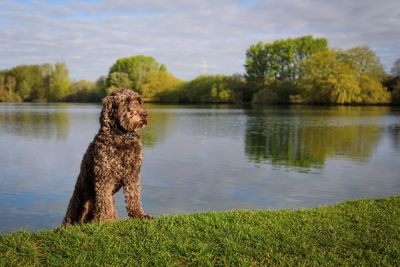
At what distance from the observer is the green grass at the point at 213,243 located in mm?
5082

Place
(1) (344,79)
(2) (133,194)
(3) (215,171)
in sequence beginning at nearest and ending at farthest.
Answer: (2) (133,194)
(3) (215,171)
(1) (344,79)

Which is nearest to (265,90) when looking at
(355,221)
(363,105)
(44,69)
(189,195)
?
(363,105)

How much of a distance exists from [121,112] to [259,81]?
85.2 m

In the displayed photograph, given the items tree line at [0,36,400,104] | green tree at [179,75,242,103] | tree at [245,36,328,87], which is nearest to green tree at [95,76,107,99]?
tree line at [0,36,400,104]

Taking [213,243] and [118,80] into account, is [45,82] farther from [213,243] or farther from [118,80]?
[213,243]

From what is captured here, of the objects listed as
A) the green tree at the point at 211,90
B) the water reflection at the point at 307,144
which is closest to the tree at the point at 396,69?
the green tree at the point at 211,90

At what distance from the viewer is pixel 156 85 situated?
101375 mm

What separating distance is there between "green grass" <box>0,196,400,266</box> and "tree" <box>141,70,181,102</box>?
93487 millimetres

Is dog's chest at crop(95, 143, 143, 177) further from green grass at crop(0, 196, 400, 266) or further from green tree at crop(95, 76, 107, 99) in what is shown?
green tree at crop(95, 76, 107, 99)

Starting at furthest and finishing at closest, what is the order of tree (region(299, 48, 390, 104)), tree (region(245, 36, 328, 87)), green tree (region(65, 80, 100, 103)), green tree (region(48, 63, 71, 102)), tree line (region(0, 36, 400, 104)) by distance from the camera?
1. green tree (region(65, 80, 100, 103))
2. green tree (region(48, 63, 71, 102))
3. tree (region(245, 36, 328, 87))
4. tree line (region(0, 36, 400, 104))
5. tree (region(299, 48, 390, 104))

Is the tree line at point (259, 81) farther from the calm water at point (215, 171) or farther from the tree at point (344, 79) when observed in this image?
the calm water at point (215, 171)

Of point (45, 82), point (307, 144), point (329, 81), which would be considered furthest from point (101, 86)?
point (307, 144)

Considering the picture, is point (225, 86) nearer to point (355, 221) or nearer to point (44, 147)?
point (44, 147)

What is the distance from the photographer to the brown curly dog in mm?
5957
